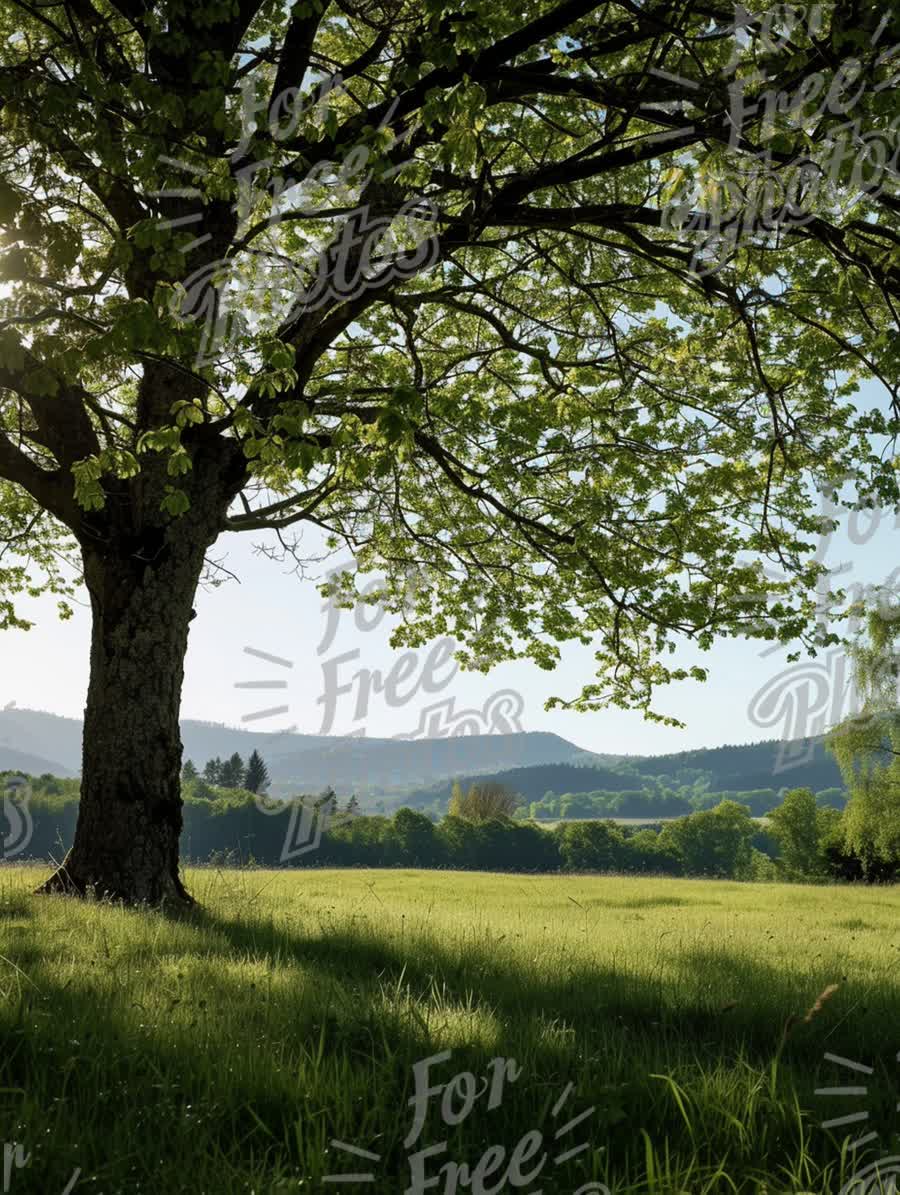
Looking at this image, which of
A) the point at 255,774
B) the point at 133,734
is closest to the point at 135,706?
the point at 133,734

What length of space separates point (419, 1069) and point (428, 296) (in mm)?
9410

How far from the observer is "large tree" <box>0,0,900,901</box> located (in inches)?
263

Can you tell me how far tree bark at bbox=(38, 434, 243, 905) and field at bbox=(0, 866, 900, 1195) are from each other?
2.54 m

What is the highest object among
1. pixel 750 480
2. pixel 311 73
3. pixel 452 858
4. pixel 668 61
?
pixel 311 73

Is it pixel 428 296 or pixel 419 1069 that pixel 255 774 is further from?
pixel 419 1069

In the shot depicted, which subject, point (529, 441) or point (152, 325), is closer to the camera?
point (152, 325)

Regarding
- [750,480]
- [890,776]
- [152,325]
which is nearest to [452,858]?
[890,776]

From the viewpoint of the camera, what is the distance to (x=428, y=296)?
11117 mm

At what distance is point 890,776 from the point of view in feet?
154

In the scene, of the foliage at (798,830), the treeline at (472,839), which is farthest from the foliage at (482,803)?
the foliage at (798,830)

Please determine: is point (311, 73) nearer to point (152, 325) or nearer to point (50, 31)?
point (50, 31)

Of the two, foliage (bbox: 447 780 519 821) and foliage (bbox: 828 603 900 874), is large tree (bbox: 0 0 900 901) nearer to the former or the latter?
foliage (bbox: 828 603 900 874)

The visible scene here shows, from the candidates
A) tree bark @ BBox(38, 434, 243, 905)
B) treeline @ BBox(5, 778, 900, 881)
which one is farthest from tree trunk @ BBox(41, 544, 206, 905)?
treeline @ BBox(5, 778, 900, 881)

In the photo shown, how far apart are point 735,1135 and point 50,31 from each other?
13.6 meters
